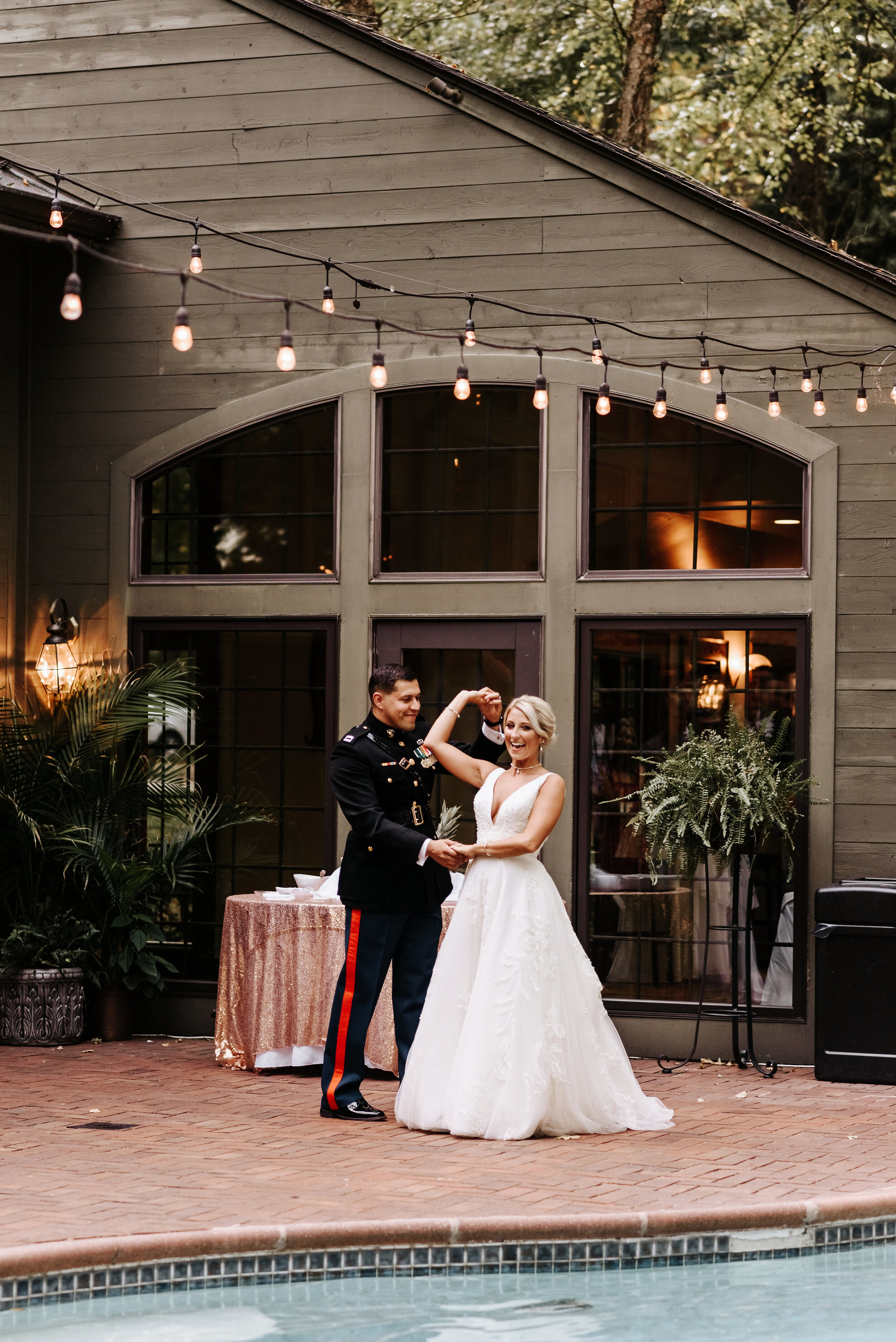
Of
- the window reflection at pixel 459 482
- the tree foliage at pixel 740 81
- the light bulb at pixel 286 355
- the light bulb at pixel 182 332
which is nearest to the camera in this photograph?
the light bulb at pixel 182 332

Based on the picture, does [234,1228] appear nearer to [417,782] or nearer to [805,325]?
[417,782]

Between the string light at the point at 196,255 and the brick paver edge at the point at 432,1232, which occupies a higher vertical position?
the string light at the point at 196,255

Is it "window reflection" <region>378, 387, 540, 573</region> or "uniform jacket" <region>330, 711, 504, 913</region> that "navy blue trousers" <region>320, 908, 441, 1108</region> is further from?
"window reflection" <region>378, 387, 540, 573</region>

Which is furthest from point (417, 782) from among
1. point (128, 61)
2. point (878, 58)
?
point (878, 58)

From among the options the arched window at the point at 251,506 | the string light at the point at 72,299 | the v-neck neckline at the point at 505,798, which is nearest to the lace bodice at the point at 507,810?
the v-neck neckline at the point at 505,798

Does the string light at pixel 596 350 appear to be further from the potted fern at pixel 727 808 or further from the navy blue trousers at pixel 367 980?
the navy blue trousers at pixel 367 980

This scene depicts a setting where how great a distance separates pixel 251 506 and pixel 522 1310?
5.57 meters

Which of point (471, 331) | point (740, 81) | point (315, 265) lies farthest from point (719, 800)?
point (740, 81)

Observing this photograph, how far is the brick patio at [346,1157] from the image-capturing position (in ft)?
17.1

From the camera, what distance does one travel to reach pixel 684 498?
28.6 ft

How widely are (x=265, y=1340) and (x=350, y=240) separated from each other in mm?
6342

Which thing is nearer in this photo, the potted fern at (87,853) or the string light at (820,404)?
the string light at (820,404)

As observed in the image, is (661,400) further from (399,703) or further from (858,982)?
(858,982)

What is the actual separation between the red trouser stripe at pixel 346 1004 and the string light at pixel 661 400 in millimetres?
2728
